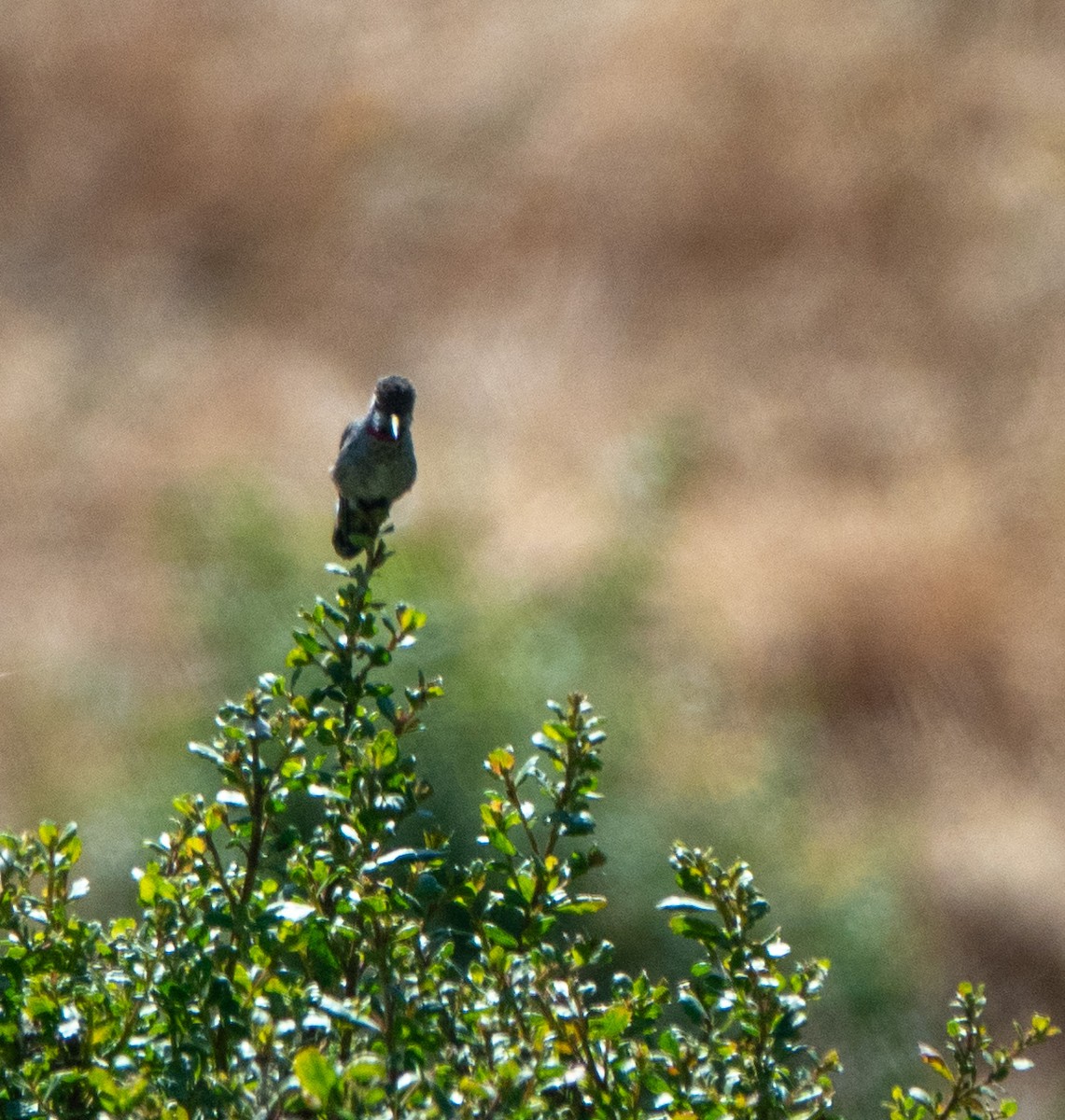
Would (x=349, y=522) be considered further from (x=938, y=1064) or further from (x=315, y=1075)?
(x=315, y=1075)

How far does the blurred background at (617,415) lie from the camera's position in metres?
5.64

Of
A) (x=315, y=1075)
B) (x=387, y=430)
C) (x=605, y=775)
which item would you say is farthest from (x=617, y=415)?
(x=315, y=1075)

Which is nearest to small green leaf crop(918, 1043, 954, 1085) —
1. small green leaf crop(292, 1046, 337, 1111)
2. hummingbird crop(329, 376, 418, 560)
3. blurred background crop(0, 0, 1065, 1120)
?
small green leaf crop(292, 1046, 337, 1111)

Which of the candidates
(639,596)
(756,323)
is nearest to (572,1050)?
(639,596)

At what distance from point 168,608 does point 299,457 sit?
1.28 metres

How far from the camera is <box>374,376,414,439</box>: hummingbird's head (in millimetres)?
3619

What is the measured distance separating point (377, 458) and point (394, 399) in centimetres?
26

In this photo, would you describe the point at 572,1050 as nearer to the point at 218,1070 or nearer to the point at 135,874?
the point at 218,1070

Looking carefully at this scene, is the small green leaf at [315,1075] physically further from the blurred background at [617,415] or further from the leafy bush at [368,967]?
the blurred background at [617,415]

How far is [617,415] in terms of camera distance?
30.9ft

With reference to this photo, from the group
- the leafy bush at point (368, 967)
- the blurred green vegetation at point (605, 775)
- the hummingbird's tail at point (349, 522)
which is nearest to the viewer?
the leafy bush at point (368, 967)

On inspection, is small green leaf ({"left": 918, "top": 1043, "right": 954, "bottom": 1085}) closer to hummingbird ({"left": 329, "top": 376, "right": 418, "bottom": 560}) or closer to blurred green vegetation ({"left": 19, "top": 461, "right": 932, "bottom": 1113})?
hummingbird ({"left": 329, "top": 376, "right": 418, "bottom": 560})

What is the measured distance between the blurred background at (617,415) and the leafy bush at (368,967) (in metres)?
2.75

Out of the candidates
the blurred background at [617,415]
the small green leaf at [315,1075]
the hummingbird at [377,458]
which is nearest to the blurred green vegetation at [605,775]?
the blurred background at [617,415]
